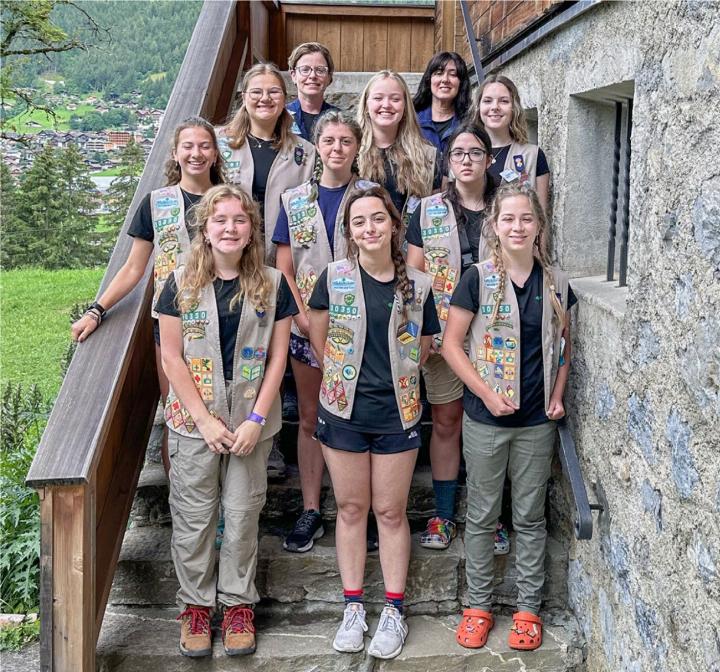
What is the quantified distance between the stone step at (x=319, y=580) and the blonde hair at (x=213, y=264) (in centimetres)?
107

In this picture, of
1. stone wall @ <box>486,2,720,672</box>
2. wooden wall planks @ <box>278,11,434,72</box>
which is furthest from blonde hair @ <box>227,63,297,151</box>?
wooden wall planks @ <box>278,11,434,72</box>

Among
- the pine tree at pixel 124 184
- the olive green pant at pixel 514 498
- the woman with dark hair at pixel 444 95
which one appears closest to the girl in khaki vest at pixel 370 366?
the olive green pant at pixel 514 498

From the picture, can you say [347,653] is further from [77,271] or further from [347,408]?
[77,271]

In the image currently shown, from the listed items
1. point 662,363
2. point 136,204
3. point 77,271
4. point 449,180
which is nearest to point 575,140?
point 449,180

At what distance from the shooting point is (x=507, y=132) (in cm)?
360

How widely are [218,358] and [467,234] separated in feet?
3.47

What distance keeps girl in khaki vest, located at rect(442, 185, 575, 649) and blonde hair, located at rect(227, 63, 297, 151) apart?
38.2 inches

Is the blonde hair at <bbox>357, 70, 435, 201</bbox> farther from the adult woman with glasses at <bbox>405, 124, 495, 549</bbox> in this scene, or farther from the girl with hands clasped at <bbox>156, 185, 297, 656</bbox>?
the girl with hands clasped at <bbox>156, 185, 297, 656</bbox>

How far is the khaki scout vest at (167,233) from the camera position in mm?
3248

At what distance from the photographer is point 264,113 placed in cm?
356

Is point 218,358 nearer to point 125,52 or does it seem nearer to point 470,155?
point 470,155

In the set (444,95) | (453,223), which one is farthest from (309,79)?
(453,223)

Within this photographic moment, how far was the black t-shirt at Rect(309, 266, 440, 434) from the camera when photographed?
311 cm

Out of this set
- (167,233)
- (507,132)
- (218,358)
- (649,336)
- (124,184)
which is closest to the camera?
(649,336)
